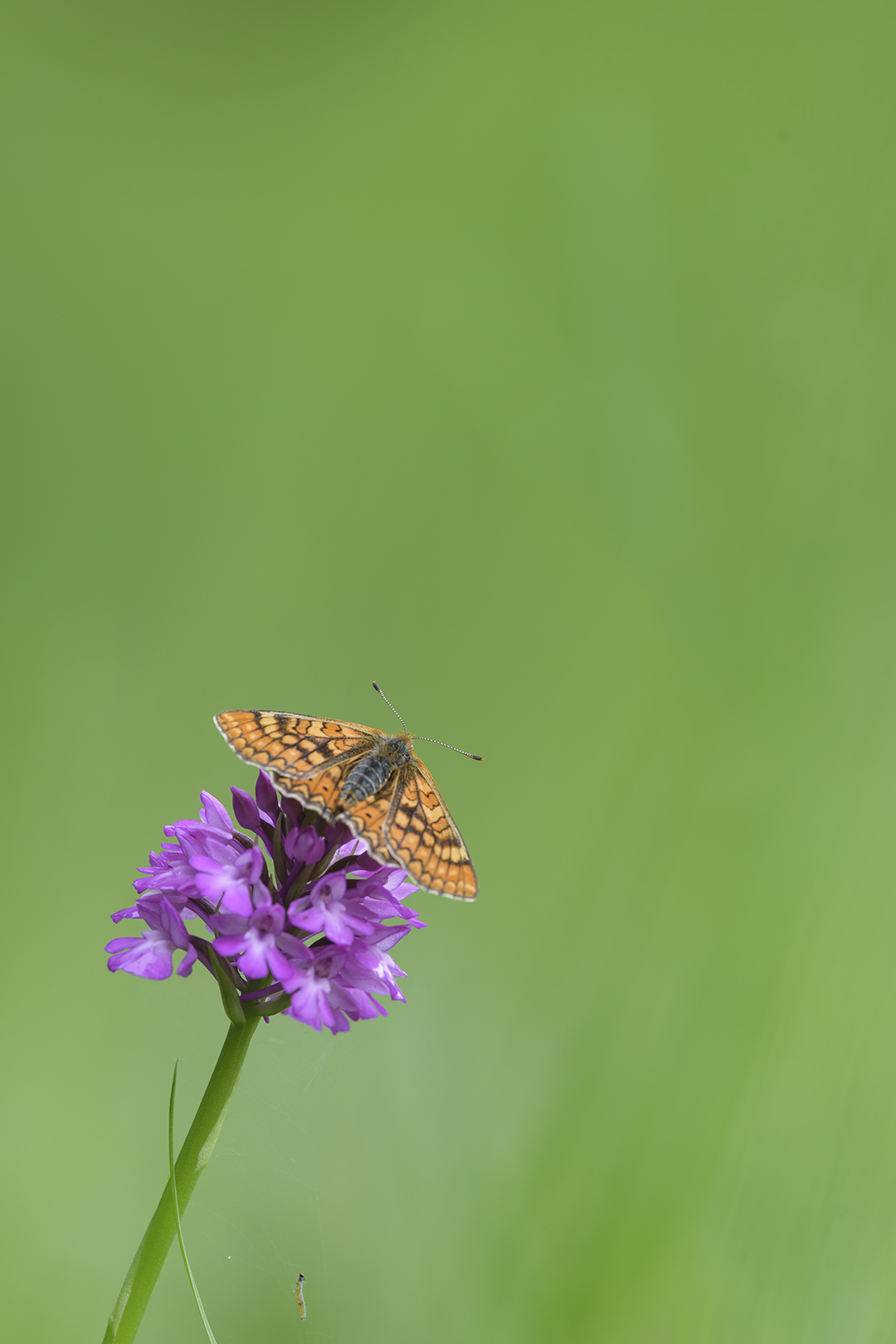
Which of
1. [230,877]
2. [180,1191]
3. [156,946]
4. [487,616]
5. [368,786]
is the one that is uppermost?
[487,616]

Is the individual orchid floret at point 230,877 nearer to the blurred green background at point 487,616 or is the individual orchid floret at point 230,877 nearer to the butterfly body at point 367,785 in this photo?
the butterfly body at point 367,785

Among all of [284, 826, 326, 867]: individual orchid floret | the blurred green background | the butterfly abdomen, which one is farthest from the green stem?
the blurred green background

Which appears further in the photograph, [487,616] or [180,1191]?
[487,616]

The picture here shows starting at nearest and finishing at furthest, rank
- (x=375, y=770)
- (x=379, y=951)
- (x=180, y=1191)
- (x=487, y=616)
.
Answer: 1. (x=180, y=1191)
2. (x=379, y=951)
3. (x=375, y=770)
4. (x=487, y=616)

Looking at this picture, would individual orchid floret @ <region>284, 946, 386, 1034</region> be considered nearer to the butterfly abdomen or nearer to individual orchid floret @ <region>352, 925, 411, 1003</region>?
individual orchid floret @ <region>352, 925, 411, 1003</region>

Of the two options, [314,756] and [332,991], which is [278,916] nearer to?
[332,991]

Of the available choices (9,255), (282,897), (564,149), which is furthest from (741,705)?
(9,255)

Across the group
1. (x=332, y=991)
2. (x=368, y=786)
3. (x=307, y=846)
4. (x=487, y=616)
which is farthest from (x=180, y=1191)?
(x=487, y=616)
